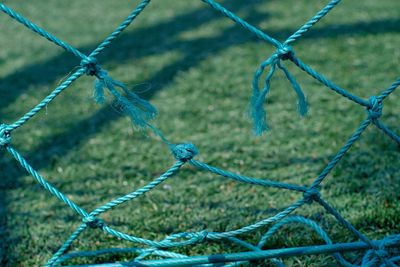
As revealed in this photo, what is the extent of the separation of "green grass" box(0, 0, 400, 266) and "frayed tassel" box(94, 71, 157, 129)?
0.07 metres

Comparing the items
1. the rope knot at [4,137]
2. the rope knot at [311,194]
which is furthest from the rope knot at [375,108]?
the rope knot at [4,137]

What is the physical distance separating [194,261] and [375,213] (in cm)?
78

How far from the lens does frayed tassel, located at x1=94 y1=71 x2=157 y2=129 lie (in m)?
1.29

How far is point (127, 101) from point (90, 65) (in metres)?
0.12

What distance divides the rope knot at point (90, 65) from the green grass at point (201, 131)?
15 centimetres

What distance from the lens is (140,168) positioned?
2.37 metres

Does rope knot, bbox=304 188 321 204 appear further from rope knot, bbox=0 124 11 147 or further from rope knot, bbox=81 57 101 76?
rope knot, bbox=0 124 11 147

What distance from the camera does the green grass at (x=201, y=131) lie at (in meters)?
1.93

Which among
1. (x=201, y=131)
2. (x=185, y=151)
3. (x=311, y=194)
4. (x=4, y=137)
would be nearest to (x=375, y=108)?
(x=311, y=194)

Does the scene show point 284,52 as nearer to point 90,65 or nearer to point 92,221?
point 90,65

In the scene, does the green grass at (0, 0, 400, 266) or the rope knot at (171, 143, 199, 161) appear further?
the green grass at (0, 0, 400, 266)

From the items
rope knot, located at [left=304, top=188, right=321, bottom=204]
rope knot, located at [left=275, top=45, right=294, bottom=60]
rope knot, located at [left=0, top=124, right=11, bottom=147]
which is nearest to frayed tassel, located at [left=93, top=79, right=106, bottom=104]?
rope knot, located at [left=0, top=124, right=11, bottom=147]

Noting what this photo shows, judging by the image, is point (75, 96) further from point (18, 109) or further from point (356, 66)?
point (356, 66)

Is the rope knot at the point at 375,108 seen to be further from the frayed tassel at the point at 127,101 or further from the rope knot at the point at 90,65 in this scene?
the rope knot at the point at 90,65
